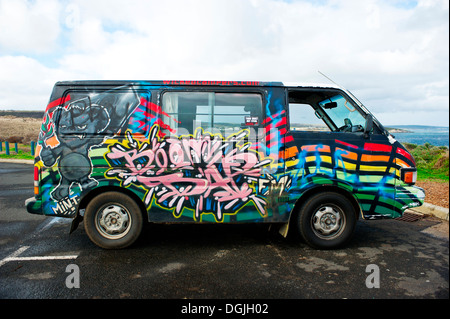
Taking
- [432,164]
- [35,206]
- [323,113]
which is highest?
[323,113]

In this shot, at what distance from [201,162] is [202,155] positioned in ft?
0.33

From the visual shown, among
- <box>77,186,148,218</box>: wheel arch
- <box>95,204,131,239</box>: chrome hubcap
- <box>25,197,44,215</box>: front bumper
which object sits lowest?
<box>95,204,131,239</box>: chrome hubcap

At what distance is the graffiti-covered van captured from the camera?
4.38m

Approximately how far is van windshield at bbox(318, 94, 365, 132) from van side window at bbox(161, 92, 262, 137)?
132cm

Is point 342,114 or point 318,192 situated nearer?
point 318,192

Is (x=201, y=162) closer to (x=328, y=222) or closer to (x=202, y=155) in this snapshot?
(x=202, y=155)

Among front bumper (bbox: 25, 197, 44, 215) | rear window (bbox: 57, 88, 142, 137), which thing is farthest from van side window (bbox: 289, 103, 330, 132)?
front bumper (bbox: 25, 197, 44, 215)

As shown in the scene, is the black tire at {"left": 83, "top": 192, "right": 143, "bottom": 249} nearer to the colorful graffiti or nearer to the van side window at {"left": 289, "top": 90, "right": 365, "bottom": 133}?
the colorful graffiti

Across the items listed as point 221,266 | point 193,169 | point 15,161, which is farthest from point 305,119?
point 15,161

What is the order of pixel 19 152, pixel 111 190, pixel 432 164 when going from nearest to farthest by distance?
1. pixel 111 190
2. pixel 432 164
3. pixel 19 152

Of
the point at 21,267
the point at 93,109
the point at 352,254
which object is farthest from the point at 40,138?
the point at 352,254

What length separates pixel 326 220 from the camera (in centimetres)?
455
